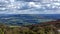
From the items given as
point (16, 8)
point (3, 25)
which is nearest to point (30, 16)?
point (16, 8)

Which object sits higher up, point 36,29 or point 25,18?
point 25,18

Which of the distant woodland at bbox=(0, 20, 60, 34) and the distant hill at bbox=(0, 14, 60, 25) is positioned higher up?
the distant hill at bbox=(0, 14, 60, 25)

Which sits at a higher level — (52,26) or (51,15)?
(51,15)

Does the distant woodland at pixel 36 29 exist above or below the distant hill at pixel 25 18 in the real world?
below

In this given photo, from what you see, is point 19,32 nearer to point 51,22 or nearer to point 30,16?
point 30,16

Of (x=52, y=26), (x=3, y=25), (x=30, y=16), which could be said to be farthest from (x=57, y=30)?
(x=3, y=25)

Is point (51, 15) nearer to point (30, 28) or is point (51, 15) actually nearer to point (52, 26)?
point (52, 26)

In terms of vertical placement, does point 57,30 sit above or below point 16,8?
below

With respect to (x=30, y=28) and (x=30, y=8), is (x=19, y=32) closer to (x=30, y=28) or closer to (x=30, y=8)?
(x=30, y=28)
